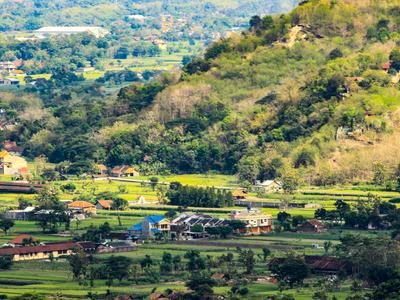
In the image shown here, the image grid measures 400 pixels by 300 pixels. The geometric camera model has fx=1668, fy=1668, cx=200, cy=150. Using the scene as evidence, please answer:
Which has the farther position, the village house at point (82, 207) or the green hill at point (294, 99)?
the green hill at point (294, 99)

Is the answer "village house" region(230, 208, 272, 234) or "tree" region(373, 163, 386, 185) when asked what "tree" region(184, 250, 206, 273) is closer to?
"village house" region(230, 208, 272, 234)

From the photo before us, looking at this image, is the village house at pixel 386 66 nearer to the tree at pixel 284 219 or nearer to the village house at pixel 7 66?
the tree at pixel 284 219

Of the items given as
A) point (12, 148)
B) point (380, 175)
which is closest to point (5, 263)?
point (380, 175)

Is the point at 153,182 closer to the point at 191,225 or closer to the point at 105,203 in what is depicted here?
the point at 105,203

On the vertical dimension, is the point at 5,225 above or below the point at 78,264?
above

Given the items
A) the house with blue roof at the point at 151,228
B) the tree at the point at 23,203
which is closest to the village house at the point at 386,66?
the tree at the point at 23,203

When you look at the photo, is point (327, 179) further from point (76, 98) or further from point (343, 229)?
point (76, 98)
